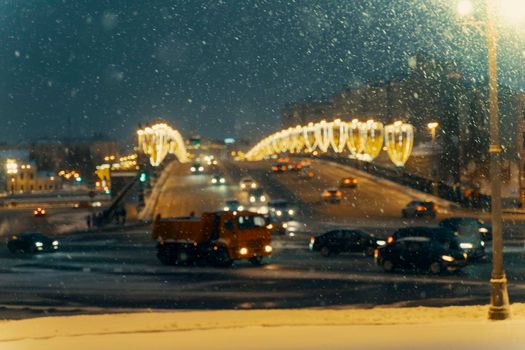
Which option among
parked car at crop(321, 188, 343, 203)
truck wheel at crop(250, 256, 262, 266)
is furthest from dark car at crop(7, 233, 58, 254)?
parked car at crop(321, 188, 343, 203)

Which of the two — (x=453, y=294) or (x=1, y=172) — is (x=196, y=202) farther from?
(x=1, y=172)

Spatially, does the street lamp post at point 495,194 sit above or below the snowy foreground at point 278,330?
above

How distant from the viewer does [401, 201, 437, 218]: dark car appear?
61281 mm

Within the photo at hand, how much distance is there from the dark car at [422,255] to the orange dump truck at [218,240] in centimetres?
520

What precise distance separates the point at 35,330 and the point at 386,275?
45.7 feet

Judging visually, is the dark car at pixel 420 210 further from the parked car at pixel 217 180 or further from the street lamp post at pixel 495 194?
the street lamp post at pixel 495 194

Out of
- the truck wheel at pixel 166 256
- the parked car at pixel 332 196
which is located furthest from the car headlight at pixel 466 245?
the parked car at pixel 332 196

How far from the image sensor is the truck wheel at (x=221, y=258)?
32.1m

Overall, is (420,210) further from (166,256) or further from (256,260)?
(166,256)

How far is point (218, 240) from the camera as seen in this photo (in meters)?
32.6

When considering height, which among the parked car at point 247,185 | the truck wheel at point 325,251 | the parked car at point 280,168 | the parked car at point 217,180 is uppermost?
the parked car at point 280,168

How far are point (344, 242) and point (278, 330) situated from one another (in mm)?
21673

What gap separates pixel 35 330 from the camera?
636 inches

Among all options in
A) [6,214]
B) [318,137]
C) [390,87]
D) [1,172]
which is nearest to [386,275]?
[6,214]
